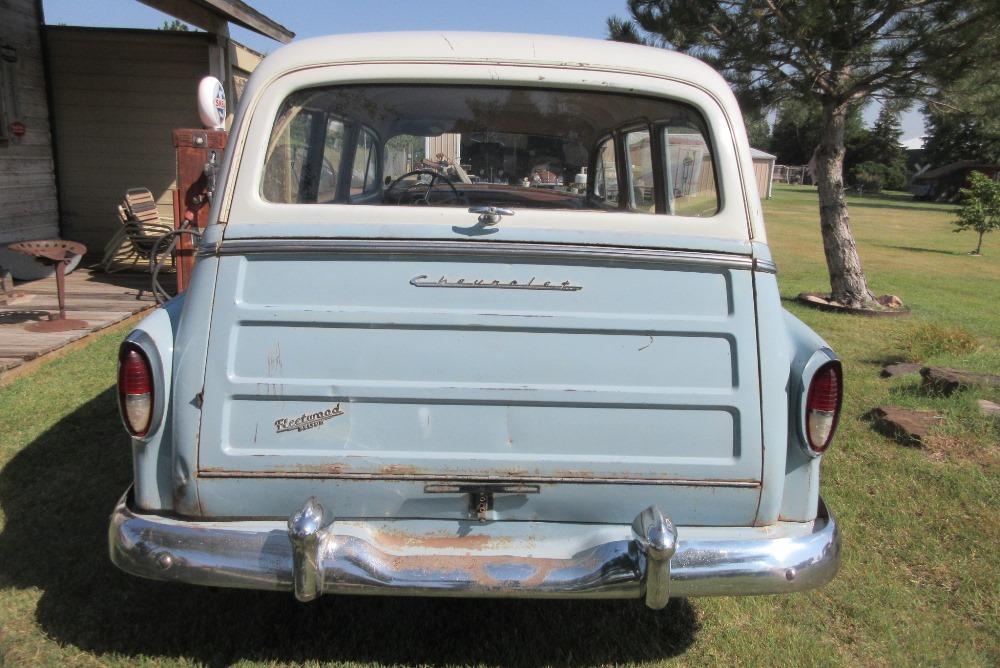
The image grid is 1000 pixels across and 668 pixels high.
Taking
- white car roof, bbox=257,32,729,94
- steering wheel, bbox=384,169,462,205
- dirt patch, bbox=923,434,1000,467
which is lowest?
dirt patch, bbox=923,434,1000,467

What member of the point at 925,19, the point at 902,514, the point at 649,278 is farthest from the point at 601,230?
the point at 925,19

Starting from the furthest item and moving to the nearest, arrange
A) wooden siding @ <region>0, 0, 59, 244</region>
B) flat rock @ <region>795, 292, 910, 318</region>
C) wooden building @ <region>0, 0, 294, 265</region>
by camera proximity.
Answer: wooden building @ <region>0, 0, 294, 265</region>
flat rock @ <region>795, 292, 910, 318</region>
wooden siding @ <region>0, 0, 59, 244</region>

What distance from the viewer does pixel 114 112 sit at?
945cm

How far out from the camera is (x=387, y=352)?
2.25 m

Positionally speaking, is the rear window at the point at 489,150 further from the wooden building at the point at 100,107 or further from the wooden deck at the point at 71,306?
the wooden building at the point at 100,107

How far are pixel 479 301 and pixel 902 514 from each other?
8.66 ft

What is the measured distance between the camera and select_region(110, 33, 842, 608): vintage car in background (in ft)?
7.34

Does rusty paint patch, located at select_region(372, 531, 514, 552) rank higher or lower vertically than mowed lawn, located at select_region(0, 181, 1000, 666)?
higher

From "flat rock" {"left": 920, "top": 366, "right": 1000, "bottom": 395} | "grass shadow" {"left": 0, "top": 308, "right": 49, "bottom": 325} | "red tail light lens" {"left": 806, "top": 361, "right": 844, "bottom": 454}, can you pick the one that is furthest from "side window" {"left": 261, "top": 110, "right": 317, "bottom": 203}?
"grass shadow" {"left": 0, "top": 308, "right": 49, "bottom": 325}

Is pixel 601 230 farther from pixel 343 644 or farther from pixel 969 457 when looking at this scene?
pixel 969 457

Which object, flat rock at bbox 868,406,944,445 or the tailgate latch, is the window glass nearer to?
the tailgate latch

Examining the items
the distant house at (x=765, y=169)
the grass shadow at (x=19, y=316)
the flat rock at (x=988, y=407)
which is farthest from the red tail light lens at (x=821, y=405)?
the distant house at (x=765, y=169)

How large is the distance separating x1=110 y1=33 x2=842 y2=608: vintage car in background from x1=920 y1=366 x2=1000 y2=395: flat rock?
3.34m

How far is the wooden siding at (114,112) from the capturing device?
923 centimetres
